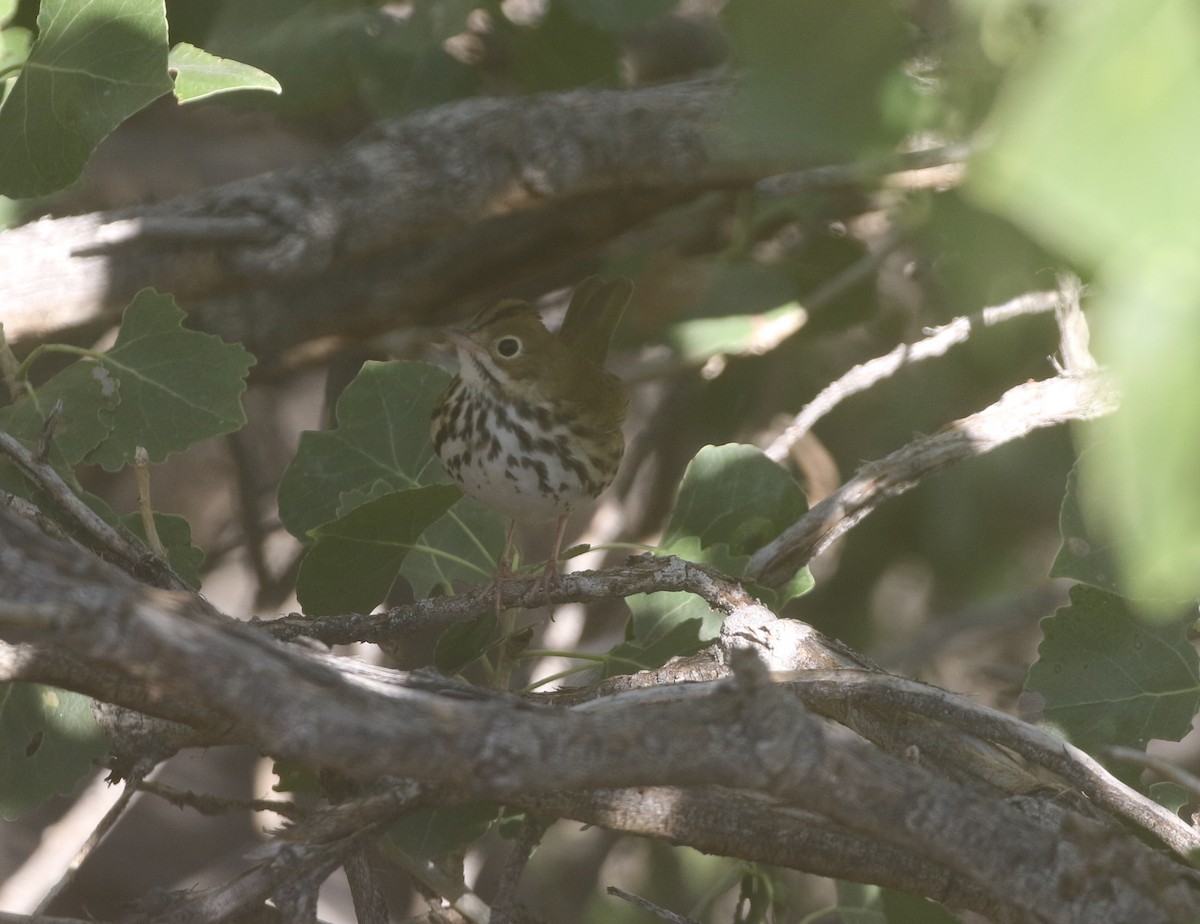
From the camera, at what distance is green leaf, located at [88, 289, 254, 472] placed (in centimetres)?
129

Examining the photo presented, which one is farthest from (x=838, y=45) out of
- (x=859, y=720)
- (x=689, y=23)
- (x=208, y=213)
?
(x=689, y=23)

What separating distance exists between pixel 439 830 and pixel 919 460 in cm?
65

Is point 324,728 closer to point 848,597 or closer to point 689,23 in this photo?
point 848,597

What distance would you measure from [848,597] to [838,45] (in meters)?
2.30

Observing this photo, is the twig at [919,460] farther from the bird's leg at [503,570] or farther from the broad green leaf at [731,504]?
the bird's leg at [503,570]

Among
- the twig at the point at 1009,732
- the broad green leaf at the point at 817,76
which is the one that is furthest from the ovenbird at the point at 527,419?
the broad green leaf at the point at 817,76

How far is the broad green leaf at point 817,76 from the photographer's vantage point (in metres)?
0.36

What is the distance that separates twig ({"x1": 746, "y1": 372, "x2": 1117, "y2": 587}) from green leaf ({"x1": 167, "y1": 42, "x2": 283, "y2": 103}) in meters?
0.72

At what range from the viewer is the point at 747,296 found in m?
2.04

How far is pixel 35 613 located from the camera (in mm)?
667

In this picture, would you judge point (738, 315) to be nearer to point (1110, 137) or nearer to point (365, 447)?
point (365, 447)

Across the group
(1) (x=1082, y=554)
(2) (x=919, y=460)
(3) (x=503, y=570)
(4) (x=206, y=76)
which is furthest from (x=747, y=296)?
(4) (x=206, y=76)

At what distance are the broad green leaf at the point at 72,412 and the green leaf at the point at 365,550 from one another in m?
0.25

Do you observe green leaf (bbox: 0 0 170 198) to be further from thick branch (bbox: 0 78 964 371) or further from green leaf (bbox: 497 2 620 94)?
green leaf (bbox: 497 2 620 94)
